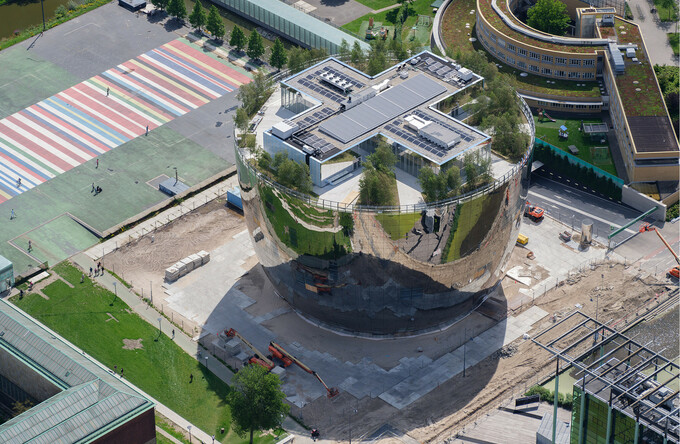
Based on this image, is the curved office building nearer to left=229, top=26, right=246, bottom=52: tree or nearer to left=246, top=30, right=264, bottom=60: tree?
left=246, top=30, right=264, bottom=60: tree

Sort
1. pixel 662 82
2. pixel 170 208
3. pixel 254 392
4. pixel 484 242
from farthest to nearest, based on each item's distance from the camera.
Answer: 1. pixel 662 82
2. pixel 170 208
3. pixel 484 242
4. pixel 254 392

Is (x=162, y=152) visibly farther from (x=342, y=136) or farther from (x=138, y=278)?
(x=342, y=136)

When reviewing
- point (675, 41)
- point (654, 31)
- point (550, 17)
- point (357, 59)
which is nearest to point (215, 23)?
point (357, 59)

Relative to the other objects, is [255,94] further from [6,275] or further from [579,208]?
[579,208]

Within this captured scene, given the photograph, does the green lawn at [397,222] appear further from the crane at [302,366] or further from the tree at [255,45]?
the tree at [255,45]

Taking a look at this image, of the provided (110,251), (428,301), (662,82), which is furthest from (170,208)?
(662,82)
